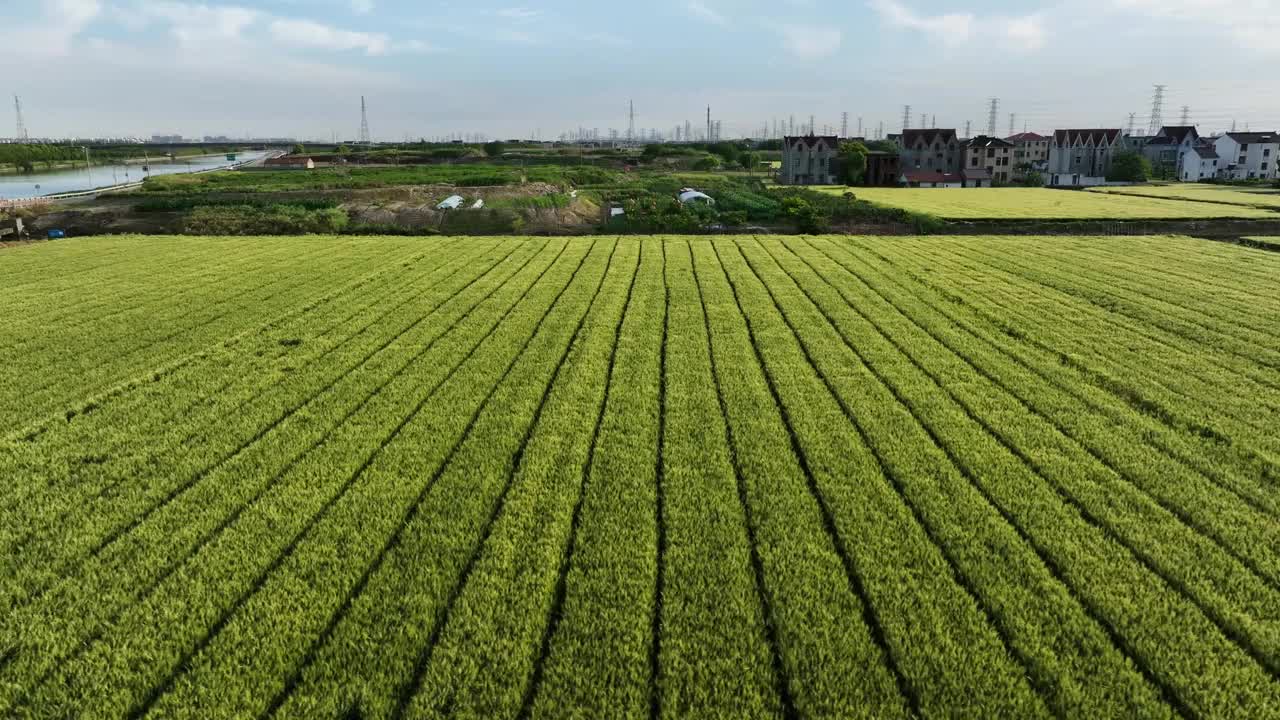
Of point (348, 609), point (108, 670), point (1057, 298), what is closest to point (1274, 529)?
point (348, 609)

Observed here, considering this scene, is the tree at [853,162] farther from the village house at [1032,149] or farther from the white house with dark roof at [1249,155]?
the white house with dark roof at [1249,155]

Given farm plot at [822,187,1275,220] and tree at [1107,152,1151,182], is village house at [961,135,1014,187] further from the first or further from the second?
farm plot at [822,187,1275,220]

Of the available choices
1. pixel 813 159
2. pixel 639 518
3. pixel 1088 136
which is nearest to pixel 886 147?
pixel 1088 136

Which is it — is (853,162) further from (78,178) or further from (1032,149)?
(78,178)

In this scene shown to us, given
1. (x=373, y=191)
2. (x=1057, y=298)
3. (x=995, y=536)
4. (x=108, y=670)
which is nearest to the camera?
(x=108, y=670)

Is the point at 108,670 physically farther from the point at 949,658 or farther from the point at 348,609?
the point at 949,658

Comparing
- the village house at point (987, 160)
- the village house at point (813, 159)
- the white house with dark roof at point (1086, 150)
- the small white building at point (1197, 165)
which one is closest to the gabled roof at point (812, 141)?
the village house at point (813, 159)

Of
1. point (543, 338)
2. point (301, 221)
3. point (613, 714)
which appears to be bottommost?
point (613, 714)
